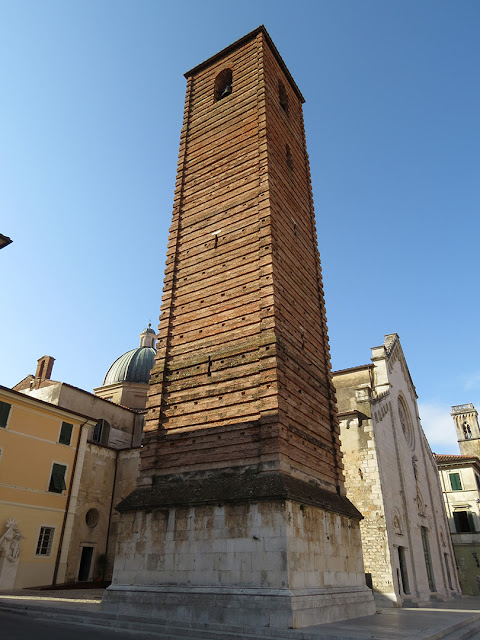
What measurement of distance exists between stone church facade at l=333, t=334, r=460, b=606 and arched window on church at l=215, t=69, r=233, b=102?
46.1ft

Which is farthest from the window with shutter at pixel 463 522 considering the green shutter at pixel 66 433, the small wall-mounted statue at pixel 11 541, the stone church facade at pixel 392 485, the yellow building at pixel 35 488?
the small wall-mounted statue at pixel 11 541

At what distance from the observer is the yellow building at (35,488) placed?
17.8 meters

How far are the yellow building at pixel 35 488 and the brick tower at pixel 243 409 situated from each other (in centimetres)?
850

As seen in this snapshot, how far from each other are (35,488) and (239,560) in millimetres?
12570

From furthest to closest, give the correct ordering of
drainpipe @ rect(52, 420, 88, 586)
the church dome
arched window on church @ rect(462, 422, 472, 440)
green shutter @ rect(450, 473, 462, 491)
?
arched window on church @ rect(462, 422, 472, 440)
green shutter @ rect(450, 473, 462, 491)
the church dome
drainpipe @ rect(52, 420, 88, 586)

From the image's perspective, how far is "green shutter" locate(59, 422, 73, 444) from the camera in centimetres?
2104

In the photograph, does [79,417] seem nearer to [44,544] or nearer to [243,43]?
[44,544]

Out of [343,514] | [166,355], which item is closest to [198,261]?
[166,355]

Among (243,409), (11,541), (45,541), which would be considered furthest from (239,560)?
(45,541)

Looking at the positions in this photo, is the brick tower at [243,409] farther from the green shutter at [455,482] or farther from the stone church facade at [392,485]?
the green shutter at [455,482]

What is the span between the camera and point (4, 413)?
1866 centimetres

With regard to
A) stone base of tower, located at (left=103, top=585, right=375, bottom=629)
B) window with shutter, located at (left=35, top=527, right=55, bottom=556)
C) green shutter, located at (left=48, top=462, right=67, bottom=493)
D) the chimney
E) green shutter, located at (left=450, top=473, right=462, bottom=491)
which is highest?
the chimney

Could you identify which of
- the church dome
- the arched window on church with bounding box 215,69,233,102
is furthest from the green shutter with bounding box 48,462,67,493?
the arched window on church with bounding box 215,69,233,102

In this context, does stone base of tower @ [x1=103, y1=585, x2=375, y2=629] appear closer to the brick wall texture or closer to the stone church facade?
the brick wall texture
